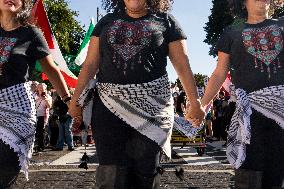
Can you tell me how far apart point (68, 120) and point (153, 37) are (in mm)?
11391

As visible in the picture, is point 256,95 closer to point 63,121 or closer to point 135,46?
point 135,46

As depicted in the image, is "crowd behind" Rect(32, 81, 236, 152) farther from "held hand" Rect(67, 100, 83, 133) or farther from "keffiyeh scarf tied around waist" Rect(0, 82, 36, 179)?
"keffiyeh scarf tied around waist" Rect(0, 82, 36, 179)

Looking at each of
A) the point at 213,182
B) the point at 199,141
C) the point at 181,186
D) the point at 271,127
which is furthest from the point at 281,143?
the point at 199,141

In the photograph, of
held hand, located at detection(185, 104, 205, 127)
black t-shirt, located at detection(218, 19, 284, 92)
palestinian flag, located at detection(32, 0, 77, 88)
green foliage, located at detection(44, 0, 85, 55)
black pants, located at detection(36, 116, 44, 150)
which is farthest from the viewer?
green foliage, located at detection(44, 0, 85, 55)

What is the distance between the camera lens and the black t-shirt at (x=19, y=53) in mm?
3971

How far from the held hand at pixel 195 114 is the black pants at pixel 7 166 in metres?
1.22

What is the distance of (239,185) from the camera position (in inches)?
155

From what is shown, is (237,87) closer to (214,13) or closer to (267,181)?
(267,181)

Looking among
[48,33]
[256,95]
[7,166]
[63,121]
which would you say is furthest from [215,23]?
[7,166]

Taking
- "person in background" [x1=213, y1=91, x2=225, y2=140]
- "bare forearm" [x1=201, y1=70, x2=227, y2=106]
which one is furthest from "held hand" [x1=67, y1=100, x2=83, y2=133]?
"person in background" [x1=213, y1=91, x2=225, y2=140]

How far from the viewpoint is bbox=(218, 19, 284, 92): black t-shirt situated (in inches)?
158

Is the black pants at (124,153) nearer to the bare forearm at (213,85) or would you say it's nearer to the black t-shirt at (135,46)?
the black t-shirt at (135,46)

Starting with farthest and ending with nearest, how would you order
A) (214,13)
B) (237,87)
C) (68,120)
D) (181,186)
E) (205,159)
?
(214,13) → (68,120) → (205,159) → (181,186) → (237,87)

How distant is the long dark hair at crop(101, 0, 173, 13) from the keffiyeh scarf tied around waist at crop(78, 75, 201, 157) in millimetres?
533
